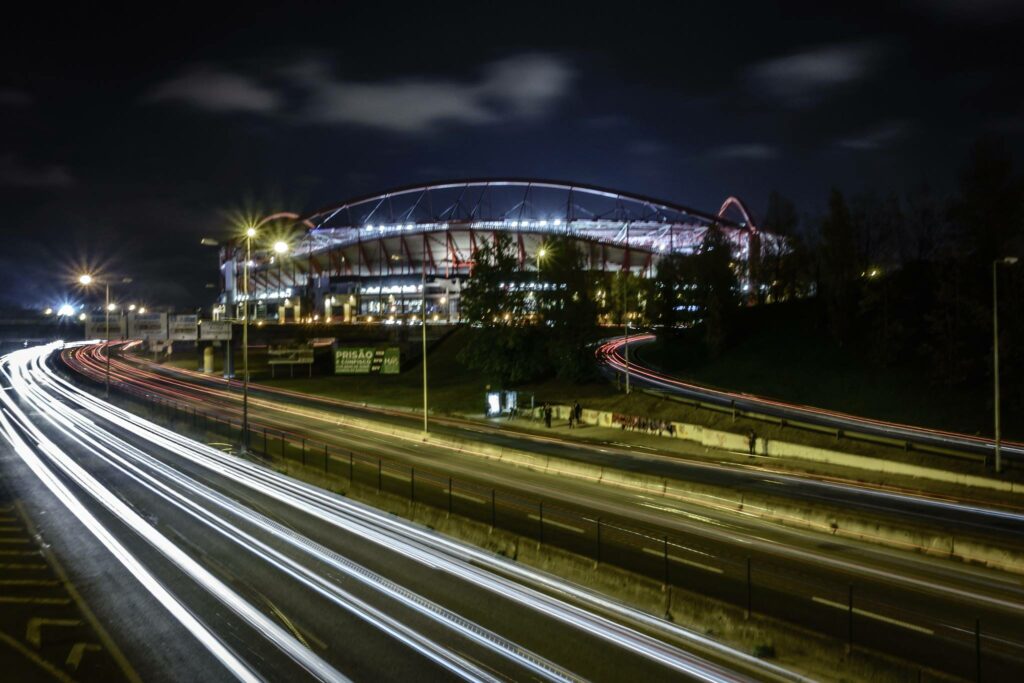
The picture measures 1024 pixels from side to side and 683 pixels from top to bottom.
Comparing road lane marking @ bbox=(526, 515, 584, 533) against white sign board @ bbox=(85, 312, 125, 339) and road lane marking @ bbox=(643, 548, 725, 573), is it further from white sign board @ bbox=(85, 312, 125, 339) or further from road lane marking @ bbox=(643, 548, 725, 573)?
white sign board @ bbox=(85, 312, 125, 339)

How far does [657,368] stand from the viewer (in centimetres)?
6009

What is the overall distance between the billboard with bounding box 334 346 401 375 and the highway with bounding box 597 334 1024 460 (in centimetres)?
2010

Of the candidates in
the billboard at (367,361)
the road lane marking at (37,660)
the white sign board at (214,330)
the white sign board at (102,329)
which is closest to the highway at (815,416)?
the billboard at (367,361)

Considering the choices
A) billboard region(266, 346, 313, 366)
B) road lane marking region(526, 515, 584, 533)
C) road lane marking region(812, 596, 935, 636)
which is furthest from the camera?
billboard region(266, 346, 313, 366)

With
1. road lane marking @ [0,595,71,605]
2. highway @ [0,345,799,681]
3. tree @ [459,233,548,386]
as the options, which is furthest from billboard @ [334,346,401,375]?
road lane marking @ [0,595,71,605]

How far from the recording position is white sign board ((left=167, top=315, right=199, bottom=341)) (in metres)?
50.2

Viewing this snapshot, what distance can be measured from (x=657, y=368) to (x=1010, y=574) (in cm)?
4537

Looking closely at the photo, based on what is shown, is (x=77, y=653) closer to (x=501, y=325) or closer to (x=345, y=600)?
(x=345, y=600)

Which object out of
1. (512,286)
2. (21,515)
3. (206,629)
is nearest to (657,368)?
(512,286)

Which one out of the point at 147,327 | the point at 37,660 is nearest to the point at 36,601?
the point at 37,660

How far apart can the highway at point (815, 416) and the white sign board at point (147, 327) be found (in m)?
32.2

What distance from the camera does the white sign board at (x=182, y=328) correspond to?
50.2 metres

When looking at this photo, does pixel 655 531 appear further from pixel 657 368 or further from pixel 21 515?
pixel 657 368

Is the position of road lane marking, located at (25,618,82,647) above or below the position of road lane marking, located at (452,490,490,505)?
above
